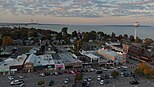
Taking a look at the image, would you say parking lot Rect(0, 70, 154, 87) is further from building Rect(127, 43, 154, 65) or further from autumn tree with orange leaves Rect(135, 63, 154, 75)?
building Rect(127, 43, 154, 65)

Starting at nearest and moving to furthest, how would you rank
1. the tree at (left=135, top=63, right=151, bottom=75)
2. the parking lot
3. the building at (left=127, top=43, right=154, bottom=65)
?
the parking lot < the tree at (left=135, top=63, right=151, bottom=75) < the building at (left=127, top=43, right=154, bottom=65)

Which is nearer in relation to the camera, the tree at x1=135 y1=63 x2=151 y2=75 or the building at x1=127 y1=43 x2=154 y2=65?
the tree at x1=135 y1=63 x2=151 y2=75

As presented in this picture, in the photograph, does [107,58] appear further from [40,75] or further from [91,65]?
[40,75]

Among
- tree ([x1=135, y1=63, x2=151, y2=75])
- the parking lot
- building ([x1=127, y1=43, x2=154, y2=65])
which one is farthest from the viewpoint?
building ([x1=127, y1=43, x2=154, y2=65])

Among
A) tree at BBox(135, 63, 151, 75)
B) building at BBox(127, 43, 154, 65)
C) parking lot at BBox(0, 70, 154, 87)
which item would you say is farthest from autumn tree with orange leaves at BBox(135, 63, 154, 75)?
building at BBox(127, 43, 154, 65)

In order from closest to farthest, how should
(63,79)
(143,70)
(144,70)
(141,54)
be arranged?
(63,79) < (144,70) < (143,70) < (141,54)

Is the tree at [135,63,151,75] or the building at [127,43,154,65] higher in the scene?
the tree at [135,63,151,75]

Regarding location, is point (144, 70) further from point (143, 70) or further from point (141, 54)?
point (141, 54)

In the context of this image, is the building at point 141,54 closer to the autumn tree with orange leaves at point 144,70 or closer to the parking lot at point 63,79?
the autumn tree with orange leaves at point 144,70

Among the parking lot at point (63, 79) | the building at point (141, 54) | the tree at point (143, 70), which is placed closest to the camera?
the parking lot at point (63, 79)

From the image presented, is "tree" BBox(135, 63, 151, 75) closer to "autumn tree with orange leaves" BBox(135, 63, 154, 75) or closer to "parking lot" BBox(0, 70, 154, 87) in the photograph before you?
"autumn tree with orange leaves" BBox(135, 63, 154, 75)

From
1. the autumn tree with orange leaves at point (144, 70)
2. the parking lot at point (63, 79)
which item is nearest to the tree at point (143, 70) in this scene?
the autumn tree with orange leaves at point (144, 70)

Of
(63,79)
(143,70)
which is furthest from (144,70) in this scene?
(63,79)
